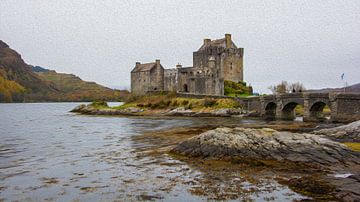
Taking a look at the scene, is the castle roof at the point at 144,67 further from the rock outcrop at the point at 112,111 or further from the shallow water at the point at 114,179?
the shallow water at the point at 114,179

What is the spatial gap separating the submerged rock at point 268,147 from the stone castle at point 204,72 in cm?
4585

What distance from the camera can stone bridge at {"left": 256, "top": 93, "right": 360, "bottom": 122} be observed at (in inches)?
1565

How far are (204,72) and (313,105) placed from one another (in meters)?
24.5

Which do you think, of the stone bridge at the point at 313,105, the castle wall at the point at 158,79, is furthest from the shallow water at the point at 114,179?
the castle wall at the point at 158,79

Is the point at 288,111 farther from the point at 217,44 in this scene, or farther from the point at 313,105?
the point at 217,44

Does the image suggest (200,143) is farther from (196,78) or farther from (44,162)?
(196,78)

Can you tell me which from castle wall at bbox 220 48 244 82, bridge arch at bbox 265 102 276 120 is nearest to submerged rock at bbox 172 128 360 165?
bridge arch at bbox 265 102 276 120

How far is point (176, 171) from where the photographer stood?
15.2m

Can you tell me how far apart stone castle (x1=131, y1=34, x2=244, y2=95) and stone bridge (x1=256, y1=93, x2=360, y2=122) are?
12.7m

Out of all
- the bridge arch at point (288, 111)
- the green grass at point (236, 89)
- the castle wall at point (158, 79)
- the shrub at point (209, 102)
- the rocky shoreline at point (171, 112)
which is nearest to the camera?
the bridge arch at point (288, 111)

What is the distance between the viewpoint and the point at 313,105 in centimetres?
4497

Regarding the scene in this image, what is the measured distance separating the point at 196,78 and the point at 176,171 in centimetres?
5185

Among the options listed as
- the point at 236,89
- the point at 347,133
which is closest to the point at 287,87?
the point at 236,89

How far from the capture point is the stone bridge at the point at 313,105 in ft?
130
